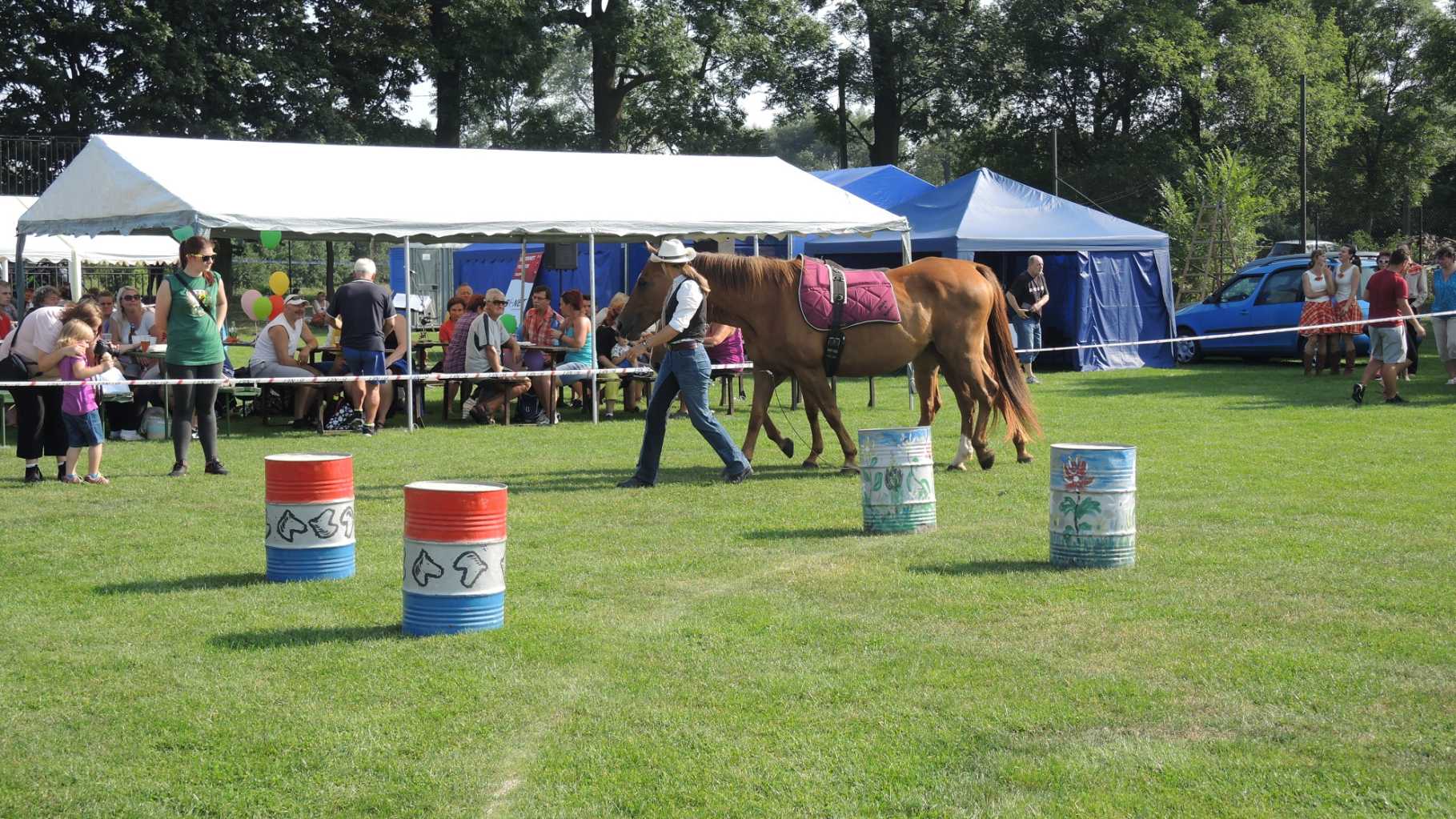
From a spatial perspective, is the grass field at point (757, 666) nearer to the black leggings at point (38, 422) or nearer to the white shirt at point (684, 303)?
the black leggings at point (38, 422)

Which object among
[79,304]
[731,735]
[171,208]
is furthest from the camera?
[171,208]

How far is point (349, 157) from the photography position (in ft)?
56.2

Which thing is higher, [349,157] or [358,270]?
[349,157]

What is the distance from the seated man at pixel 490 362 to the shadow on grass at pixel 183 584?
29.5 feet

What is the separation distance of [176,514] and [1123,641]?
647 centimetres

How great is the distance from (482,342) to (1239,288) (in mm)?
14440

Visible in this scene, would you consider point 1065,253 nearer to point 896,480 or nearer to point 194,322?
point 194,322

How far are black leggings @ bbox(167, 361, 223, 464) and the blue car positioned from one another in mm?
16667

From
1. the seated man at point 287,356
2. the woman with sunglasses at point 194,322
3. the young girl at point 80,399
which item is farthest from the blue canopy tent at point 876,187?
the young girl at point 80,399

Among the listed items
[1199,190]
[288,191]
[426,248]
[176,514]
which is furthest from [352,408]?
[1199,190]

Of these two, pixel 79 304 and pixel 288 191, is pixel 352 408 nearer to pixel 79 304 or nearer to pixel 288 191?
pixel 288 191

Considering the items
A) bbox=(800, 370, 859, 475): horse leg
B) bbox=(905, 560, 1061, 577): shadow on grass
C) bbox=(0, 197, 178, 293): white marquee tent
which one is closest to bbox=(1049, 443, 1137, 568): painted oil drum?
bbox=(905, 560, 1061, 577): shadow on grass

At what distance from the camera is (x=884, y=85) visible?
47.9m

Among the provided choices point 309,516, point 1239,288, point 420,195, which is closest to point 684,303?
point 309,516
